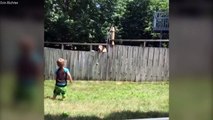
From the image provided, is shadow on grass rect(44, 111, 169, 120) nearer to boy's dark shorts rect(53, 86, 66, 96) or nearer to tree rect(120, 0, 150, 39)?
boy's dark shorts rect(53, 86, 66, 96)

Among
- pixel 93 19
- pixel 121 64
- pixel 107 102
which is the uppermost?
pixel 93 19

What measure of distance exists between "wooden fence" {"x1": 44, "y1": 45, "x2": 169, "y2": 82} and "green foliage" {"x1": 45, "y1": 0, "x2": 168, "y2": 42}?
141 centimetres

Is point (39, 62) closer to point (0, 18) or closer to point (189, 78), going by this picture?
point (0, 18)

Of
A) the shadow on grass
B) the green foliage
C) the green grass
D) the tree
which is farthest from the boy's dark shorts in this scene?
the tree

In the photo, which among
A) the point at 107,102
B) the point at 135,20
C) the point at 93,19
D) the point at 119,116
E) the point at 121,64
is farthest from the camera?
the point at 135,20

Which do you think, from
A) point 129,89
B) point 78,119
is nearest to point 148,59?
point 129,89

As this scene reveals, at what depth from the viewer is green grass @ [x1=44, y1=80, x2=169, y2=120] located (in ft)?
20.7

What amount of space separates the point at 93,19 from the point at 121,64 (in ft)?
11.1

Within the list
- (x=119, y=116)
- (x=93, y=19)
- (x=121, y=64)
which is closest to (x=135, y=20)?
(x=93, y=19)

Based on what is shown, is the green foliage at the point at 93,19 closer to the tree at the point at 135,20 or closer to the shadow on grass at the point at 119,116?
the tree at the point at 135,20

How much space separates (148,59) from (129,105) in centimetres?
471

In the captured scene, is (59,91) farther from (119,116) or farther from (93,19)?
(93,19)

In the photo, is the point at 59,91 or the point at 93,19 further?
the point at 93,19

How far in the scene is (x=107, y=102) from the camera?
801 centimetres
